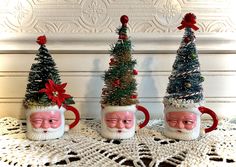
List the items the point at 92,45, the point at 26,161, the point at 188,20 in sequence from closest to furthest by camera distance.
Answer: the point at 26,161, the point at 188,20, the point at 92,45

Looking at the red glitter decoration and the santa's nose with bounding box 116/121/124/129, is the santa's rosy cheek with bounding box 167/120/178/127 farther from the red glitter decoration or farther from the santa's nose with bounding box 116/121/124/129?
the red glitter decoration

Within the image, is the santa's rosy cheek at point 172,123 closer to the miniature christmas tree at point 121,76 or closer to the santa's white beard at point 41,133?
the miniature christmas tree at point 121,76

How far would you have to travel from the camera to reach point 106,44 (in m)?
0.85

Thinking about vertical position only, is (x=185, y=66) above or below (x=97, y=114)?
above

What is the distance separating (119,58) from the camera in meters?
0.66

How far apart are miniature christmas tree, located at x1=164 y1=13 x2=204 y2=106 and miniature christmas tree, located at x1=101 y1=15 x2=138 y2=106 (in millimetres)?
102

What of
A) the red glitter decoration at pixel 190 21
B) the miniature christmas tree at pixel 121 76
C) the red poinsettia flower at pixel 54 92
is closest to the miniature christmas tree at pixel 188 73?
the red glitter decoration at pixel 190 21

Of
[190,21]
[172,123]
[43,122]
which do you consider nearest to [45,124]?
[43,122]

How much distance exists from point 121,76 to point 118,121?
0.11 metres

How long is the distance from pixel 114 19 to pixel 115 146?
425 mm

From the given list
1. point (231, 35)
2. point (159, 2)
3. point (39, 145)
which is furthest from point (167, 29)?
point (39, 145)

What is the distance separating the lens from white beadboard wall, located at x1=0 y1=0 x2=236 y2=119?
2.82ft

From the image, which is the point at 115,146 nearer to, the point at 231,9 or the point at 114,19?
the point at 114,19

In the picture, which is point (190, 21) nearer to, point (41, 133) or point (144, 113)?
point (144, 113)
